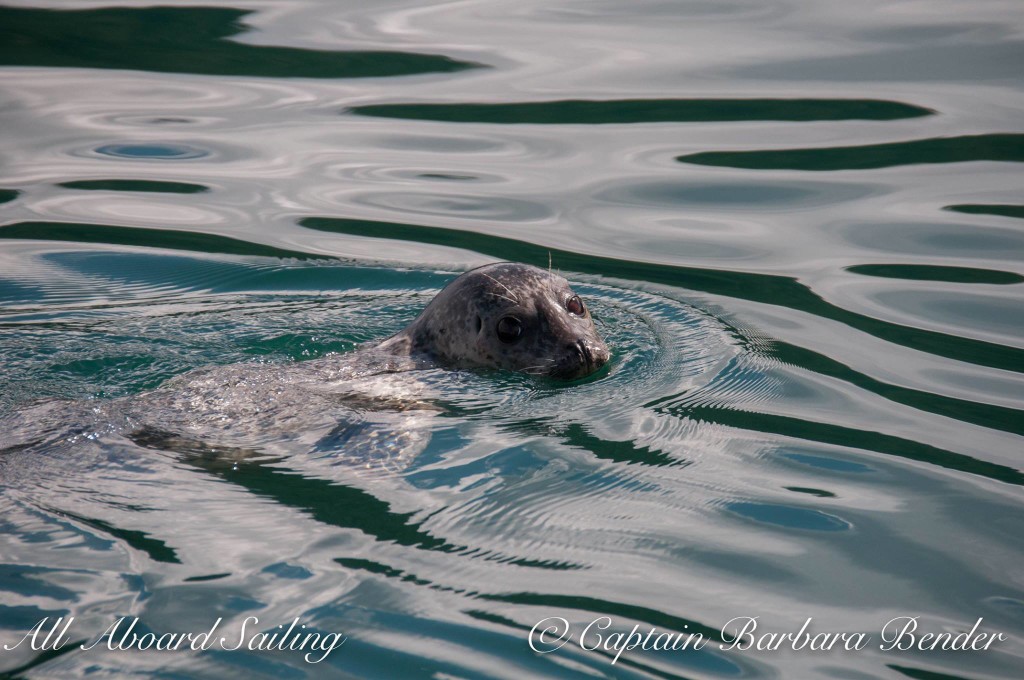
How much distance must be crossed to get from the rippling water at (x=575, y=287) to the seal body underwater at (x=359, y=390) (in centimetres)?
5

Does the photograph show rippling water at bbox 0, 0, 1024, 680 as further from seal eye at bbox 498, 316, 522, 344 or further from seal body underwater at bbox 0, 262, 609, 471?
seal eye at bbox 498, 316, 522, 344

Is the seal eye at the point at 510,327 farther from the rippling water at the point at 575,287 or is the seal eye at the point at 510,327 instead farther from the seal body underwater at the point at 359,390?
the rippling water at the point at 575,287

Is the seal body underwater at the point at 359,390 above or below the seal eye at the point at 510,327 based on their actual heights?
below

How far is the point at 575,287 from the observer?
8.02m

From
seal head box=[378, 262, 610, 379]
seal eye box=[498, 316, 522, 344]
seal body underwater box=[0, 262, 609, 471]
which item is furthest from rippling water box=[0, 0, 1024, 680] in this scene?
seal eye box=[498, 316, 522, 344]

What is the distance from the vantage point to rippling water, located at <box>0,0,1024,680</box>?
3943mm

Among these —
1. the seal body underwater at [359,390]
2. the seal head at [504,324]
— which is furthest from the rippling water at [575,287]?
the seal head at [504,324]

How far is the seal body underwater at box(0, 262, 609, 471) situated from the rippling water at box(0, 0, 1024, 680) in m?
0.05

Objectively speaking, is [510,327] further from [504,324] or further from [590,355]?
[590,355]

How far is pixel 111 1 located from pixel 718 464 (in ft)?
32.3

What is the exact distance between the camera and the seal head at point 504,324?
21.1 feet

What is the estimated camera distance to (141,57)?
11.9m

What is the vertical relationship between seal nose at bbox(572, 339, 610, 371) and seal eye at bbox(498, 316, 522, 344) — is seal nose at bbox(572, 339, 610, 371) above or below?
below

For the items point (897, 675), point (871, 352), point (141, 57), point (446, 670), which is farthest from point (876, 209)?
point (141, 57)
